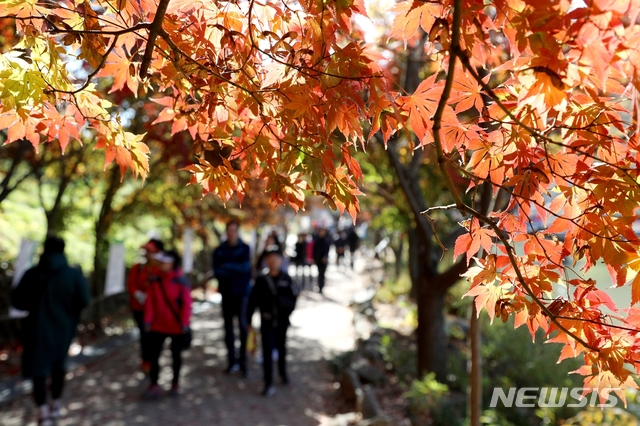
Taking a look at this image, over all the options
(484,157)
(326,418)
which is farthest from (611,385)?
(326,418)

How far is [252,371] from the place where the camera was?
289 inches

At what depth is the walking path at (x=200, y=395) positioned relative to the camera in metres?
5.57

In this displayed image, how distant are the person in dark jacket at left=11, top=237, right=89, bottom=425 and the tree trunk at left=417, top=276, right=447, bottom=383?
4.03 meters

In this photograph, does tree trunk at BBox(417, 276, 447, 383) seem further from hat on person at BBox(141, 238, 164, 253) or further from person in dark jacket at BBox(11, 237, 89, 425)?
person in dark jacket at BBox(11, 237, 89, 425)

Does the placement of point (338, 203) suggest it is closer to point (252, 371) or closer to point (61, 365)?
point (61, 365)

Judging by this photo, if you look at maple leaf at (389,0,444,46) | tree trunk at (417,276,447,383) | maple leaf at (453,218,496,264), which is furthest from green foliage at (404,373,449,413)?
maple leaf at (389,0,444,46)

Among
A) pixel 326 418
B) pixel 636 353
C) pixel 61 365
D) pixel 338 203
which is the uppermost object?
pixel 338 203

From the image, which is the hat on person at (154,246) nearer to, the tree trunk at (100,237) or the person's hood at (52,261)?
the person's hood at (52,261)

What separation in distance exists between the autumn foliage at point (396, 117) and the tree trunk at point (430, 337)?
16.4ft

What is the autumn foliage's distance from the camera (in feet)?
4.64

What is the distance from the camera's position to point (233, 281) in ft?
22.5

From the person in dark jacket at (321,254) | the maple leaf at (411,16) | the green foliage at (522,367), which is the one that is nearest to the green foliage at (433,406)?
the green foliage at (522,367)

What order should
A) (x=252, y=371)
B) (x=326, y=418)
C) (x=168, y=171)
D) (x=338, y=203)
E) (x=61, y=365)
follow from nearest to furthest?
(x=338, y=203) → (x=61, y=365) → (x=326, y=418) → (x=252, y=371) → (x=168, y=171)

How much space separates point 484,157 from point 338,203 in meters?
0.49
